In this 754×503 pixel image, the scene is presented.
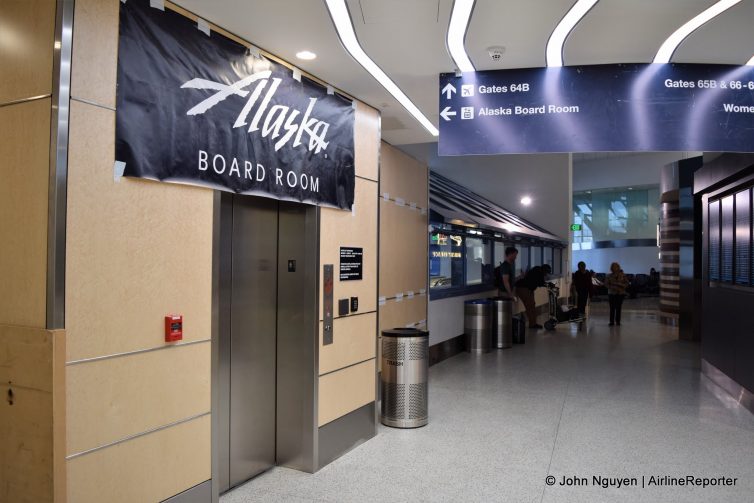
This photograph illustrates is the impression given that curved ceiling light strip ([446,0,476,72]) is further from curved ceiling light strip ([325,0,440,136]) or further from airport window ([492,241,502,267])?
airport window ([492,241,502,267])

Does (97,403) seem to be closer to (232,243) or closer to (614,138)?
(232,243)

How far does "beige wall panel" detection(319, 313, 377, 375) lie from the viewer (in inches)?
181

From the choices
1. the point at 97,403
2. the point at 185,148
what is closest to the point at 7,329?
the point at 97,403

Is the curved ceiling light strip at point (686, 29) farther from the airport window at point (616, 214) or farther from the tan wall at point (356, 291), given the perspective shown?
the airport window at point (616, 214)

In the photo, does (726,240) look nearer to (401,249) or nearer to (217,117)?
(401,249)

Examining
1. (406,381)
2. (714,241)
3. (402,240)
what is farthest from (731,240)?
(406,381)

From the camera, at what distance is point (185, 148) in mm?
3271

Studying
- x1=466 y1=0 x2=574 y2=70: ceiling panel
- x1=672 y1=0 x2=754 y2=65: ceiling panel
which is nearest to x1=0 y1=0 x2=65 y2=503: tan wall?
x1=466 y1=0 x2=574 y2=70: ceiling panel

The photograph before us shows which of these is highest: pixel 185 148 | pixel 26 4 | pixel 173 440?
pixel 26 4

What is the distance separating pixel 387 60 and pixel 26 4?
2.27 m

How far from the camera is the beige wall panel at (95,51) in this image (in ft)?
8.84

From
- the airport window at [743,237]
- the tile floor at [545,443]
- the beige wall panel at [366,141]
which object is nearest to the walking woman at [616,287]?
the tile floor at [545,443]

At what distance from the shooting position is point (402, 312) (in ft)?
23.7

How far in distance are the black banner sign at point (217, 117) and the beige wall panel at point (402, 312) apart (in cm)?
230
